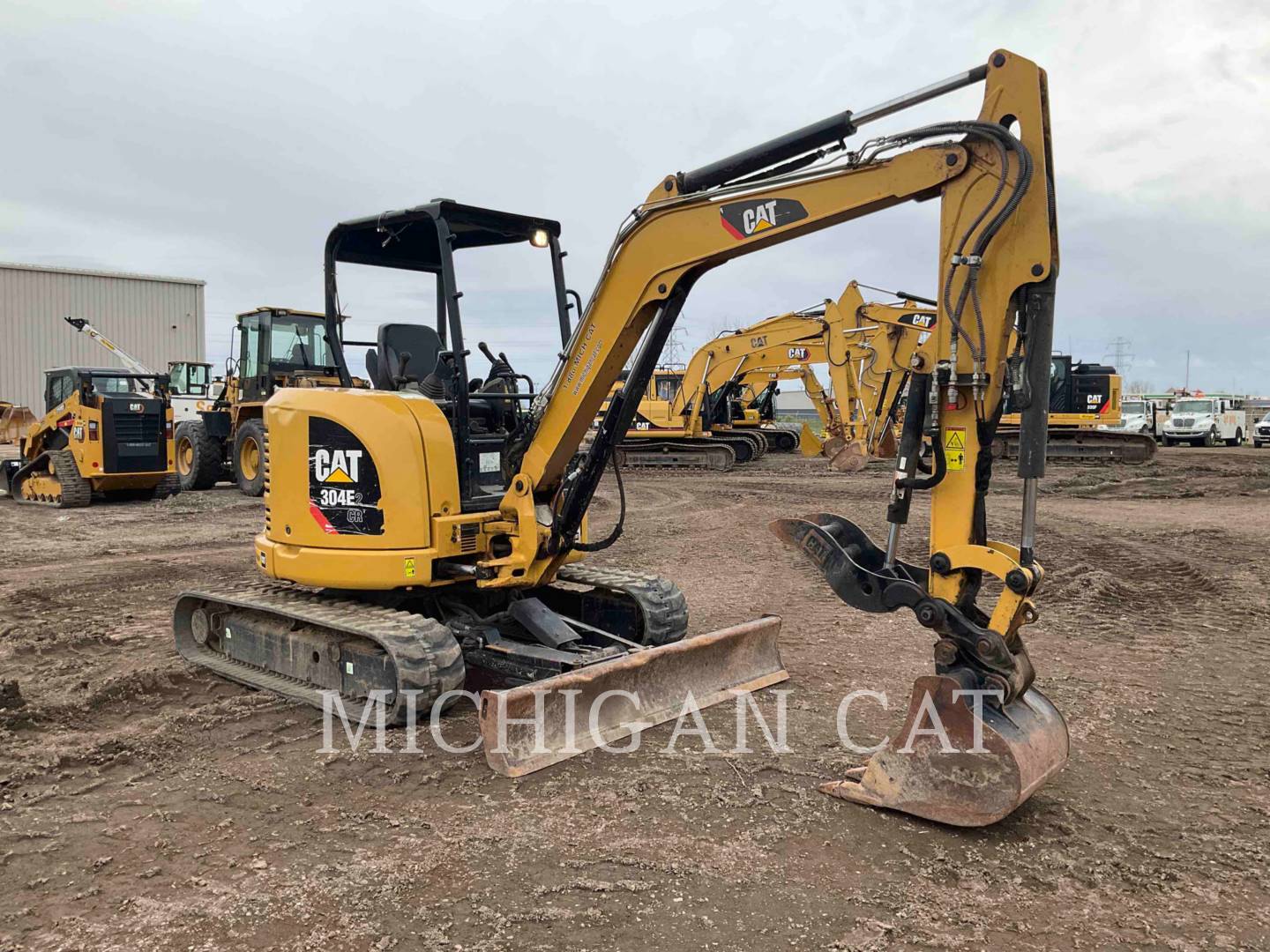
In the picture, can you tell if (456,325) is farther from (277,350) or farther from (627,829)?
(277,350)

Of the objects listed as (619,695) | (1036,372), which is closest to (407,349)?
(619,695)

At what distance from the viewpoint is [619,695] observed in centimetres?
478

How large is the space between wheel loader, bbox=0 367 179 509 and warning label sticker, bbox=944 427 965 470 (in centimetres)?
1461

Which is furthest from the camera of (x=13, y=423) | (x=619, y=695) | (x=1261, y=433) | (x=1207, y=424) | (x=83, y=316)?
(x=83, y=316)

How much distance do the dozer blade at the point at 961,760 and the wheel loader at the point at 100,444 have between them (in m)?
14.5

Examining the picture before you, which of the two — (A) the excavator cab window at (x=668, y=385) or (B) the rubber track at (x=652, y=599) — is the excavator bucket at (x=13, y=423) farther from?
(B) the rubber track at (x=652, y=599)

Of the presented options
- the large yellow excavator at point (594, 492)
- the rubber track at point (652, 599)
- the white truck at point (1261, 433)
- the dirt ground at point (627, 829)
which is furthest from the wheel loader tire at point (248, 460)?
the white truck at point (1261, 433)

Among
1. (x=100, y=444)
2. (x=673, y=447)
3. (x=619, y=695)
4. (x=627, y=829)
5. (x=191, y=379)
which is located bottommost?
(x=627, y=829)

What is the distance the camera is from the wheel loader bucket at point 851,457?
20.2 m

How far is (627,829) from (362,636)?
6.67ft

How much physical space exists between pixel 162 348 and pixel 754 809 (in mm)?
41298

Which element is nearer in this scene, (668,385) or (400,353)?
(400,353)

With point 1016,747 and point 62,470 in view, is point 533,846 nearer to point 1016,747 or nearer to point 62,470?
point 1016,747

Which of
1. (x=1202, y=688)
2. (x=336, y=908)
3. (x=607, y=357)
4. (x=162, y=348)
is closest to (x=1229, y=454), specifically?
(x=1202, y=688)
